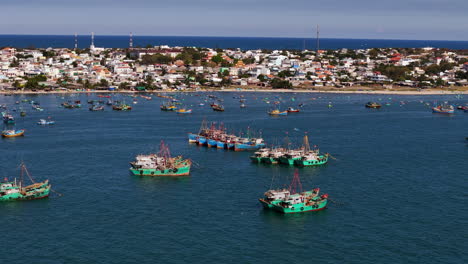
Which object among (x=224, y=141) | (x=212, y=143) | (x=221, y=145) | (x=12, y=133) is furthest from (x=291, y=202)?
(x=12, y=133)

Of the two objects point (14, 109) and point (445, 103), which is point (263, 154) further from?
point (445, 103)

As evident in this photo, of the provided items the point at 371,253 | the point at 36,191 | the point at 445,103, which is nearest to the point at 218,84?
the point at 445,103

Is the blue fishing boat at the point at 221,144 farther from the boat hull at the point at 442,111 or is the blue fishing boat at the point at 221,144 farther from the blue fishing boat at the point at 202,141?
the boat hull at the point at 442,111

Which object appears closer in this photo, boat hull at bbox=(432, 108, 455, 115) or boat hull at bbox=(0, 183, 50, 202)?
boat hull at bbox=(0, 183, 50, 202)

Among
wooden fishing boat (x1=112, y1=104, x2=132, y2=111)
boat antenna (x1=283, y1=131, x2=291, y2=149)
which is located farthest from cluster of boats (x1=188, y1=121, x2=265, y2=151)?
wooden fishing boat (x1=112, y1=104, x2=132, y2=111)

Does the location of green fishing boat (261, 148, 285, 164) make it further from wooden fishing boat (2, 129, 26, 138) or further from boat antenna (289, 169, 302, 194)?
wooden fishing boat (2, 129, 26, 138)

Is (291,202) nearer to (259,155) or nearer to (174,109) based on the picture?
(259,155)

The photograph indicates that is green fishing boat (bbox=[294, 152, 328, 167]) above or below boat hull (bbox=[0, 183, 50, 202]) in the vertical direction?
above
